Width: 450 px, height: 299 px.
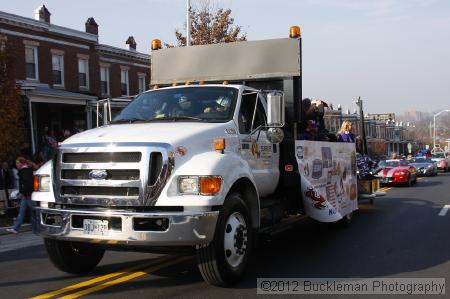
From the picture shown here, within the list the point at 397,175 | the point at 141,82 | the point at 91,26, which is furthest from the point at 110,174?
the point at 141,82

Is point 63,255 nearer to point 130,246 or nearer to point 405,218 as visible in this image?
point 130,246

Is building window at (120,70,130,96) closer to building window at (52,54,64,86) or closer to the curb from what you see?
building window at (52,54,64,86)

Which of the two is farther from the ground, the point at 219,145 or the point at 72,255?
the point at 219,145

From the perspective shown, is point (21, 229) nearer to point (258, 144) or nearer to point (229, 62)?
point (229, 62)

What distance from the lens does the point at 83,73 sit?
1129 inches

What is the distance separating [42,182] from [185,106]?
1.90m

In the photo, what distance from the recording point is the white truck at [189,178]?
16.4 feet

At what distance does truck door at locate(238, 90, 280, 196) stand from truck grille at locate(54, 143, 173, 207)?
1354 millimetres

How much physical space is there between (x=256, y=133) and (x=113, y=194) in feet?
7.01

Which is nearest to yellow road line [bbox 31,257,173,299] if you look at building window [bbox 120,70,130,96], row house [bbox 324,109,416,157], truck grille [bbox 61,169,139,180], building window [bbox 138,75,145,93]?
truck grille [bbox 61,169,139,180]

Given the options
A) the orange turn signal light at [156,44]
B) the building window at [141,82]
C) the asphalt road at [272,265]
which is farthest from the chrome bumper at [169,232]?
the building window at [141,82]

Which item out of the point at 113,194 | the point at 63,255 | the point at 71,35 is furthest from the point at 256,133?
the point at 71,35

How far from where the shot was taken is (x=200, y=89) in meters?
6.61

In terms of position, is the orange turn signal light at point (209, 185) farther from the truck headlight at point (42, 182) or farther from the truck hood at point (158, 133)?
the truck headlight at point (42, 182)
